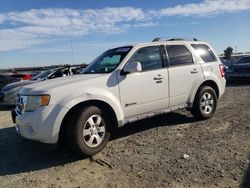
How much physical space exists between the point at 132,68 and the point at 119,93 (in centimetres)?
52

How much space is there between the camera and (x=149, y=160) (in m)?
5.00

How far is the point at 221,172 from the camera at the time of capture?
14.3ft

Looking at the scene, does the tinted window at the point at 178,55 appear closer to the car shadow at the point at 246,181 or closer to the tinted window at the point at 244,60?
the car shadow at the point at 246,181

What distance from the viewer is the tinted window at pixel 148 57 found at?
6250 mm

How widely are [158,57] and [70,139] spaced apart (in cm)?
264

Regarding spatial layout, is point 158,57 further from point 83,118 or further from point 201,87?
point 83,118

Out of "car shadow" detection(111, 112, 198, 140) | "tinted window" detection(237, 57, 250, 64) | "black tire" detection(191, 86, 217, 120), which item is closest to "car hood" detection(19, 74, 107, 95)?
"car shadow" detection(111, 112, 198, 140)

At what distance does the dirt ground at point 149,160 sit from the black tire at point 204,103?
207 mm

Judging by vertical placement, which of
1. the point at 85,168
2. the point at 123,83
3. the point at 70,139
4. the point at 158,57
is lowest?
the point at 85,168

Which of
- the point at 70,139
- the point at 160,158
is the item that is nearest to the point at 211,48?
the point at 160,158

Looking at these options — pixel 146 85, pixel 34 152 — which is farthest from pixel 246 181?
pixel 34 152

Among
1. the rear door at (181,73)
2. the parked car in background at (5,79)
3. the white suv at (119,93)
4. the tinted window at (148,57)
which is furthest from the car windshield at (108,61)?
the parked car in background at (5,79)

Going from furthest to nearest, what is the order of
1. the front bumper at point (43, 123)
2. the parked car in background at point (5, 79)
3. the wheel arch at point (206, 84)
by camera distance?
1. the parked car in background at point (5, 79)
2. the wheel arch at point (206, 84)
3. the front bumper at point (43, 123)

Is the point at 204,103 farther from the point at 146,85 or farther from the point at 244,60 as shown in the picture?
the point at 244,60
